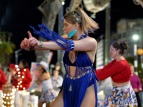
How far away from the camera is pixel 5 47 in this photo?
5449mm

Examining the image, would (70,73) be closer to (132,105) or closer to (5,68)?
(132,105)

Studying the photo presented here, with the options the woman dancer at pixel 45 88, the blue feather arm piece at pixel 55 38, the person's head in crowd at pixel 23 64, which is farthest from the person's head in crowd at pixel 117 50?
the person's head in crowd at pixel 23 64

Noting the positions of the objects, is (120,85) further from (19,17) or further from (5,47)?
(5,47)

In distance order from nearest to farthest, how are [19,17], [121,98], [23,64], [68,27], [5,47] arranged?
1. [68,27]
2. [121,98]
3. [19,17]
4. [23,64]
5. [5,47]

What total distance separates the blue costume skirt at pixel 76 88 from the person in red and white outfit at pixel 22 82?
2.33m

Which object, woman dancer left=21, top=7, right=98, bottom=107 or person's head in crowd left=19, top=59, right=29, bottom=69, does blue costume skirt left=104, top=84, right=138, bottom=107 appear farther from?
person's head in crowd left=19, top=59, right=29, bottom=69

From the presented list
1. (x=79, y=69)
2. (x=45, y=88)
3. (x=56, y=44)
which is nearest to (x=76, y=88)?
(x=79, y=69)

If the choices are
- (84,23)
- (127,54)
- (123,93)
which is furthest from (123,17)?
(84,23)

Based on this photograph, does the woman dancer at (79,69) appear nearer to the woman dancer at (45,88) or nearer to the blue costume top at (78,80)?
the blue costume top at (78,80)

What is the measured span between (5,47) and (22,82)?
44.8 inches

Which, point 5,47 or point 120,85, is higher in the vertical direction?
point 5,47

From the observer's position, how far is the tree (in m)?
5.14

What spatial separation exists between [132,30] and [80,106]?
8.09m

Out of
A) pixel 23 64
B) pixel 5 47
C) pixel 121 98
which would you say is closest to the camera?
pixel 121 98
